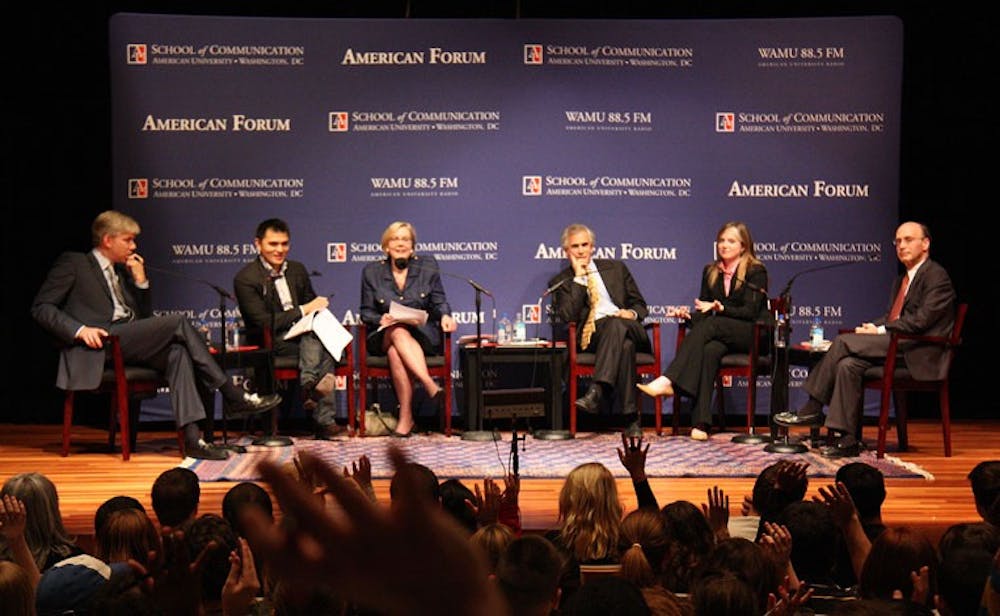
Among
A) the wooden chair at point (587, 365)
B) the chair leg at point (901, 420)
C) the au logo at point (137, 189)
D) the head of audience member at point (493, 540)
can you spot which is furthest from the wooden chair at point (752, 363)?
the head of audience member at point (493, 540)

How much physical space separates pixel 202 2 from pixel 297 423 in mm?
2862

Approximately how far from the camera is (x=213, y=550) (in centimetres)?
254

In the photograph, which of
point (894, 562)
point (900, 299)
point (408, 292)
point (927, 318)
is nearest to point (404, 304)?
point (408, 292)

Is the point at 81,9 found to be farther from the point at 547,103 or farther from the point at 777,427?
the point at 777,427

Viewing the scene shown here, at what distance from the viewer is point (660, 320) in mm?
8141

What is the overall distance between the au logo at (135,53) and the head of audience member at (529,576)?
646cm

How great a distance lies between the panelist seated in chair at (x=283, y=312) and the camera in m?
7.43

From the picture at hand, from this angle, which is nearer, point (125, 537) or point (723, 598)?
point (723, 598)

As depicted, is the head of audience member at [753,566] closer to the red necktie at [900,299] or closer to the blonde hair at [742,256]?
the red necktie at [900,299]

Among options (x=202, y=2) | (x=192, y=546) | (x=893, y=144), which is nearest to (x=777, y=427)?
(x=893, y=144)

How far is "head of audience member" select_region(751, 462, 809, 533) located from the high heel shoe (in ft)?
12.6

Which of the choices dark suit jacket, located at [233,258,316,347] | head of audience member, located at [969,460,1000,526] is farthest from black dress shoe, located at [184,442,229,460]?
head of audience member, located at [969,460,1000,526]

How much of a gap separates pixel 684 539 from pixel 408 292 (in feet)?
16.0

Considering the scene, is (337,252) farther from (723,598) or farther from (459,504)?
(723,598)
